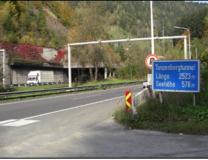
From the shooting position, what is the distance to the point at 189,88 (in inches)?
647

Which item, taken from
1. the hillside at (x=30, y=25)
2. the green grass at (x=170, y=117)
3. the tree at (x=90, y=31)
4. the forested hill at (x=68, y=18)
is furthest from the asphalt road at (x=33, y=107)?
the hillside at (x=30, y=25)

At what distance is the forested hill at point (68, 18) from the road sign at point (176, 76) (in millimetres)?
54216

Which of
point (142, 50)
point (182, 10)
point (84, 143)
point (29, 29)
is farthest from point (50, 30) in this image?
point (84, 143)

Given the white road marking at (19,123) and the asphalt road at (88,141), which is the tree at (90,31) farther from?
the asphalt road at (88,141)

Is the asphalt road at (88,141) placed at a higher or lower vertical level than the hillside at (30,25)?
lower

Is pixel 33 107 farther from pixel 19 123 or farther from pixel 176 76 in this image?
pixel 176 76

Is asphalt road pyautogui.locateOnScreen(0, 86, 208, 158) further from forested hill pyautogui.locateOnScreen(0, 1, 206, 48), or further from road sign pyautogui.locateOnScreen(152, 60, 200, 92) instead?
forested hill pyautogui.locateOnScreen(0, 1, 206, 48)

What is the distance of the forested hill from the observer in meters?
73.5

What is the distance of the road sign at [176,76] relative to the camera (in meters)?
16.4

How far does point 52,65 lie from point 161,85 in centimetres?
6498

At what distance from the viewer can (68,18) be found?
130125 mm

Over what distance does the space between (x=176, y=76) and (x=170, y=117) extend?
1.85 metres

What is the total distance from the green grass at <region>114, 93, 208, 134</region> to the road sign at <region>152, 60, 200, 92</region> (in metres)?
0.61

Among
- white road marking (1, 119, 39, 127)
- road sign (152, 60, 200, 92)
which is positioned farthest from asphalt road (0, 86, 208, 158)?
road sign (152, 60, 200, 92)
